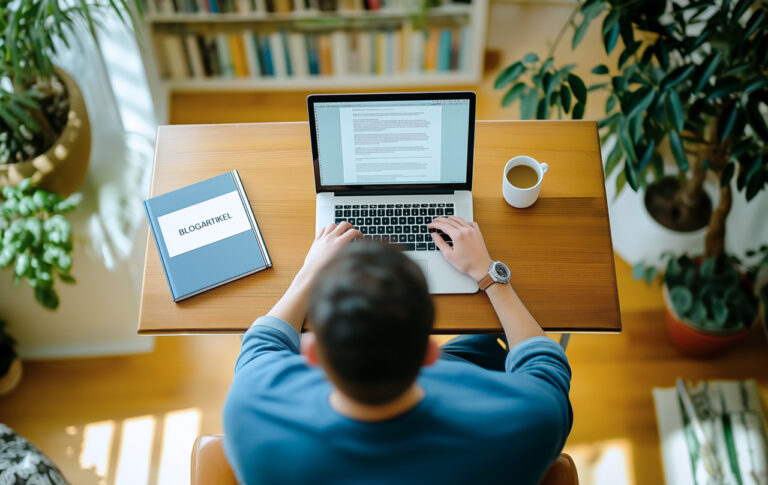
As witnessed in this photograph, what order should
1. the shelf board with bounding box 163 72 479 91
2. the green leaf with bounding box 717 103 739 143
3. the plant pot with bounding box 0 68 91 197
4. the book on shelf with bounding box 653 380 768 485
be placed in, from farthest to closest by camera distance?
the shelf board with bounding box 163 72 479 91 → the book on shelf with bounding box 653 380 768 485 → the plant pot with bounding box 0 68 91 197 → the green leaf with bounding box 717 103 739 143

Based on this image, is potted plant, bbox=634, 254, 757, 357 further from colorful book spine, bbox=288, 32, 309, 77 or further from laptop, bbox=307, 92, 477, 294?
colorful book spine, bbox=288, 32, 309, 77

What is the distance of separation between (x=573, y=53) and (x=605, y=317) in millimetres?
1979

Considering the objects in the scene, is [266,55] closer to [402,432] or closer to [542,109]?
[542,109]

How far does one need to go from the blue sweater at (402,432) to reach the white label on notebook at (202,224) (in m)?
0.41

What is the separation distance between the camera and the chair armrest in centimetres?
116

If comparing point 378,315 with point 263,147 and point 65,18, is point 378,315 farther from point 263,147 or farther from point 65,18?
point 65,18

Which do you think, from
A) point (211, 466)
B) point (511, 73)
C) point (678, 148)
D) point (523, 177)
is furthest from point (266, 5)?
point (211, 466)

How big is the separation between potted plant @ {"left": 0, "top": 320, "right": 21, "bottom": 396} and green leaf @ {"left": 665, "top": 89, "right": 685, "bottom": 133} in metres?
2.11

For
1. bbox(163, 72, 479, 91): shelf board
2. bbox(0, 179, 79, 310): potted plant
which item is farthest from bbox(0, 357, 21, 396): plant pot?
bbox(163, 72, 479, 91): shelf board

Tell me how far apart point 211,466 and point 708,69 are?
4.59 feet

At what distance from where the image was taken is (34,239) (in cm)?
154

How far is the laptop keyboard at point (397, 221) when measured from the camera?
52.8 inches

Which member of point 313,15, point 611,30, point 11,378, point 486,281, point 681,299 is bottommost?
point 11,378

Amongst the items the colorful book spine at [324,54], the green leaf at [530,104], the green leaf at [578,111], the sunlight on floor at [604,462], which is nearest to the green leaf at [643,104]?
the green leaf at [578,111]
